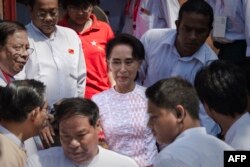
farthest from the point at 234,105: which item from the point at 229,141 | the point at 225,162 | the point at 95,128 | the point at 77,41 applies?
the point at 77,41

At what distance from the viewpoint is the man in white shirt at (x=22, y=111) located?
3.42m

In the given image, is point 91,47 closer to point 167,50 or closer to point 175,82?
point 167,50

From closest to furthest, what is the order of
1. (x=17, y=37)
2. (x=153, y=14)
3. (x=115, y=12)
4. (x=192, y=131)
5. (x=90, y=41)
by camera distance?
(x=192, y=131)
(x=17, y=37)
(x=90, y=41)
(x=153, y=14)
(x=115, y=12)

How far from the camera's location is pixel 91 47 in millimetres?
4867

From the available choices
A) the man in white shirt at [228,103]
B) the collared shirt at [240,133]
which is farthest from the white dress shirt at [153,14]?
the collared shirt at [240,133]

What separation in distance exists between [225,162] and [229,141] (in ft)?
1.17

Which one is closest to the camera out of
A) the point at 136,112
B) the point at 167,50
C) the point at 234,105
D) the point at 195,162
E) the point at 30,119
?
the point at 195,162

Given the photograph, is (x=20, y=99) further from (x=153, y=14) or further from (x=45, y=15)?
(x=153, y=14)

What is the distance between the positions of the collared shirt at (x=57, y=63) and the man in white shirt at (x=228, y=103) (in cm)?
139

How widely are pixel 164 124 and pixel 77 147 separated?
63 centimetres

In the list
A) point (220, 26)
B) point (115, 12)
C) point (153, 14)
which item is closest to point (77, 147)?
point (220, 26)

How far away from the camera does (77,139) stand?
3.48m

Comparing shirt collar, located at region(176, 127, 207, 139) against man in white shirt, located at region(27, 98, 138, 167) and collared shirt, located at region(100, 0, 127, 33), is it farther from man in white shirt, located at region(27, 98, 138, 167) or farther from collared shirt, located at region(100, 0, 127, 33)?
collared shirt, located at region(100, 0, 127, 33)

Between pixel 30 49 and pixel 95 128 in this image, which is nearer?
pixel 95 128
